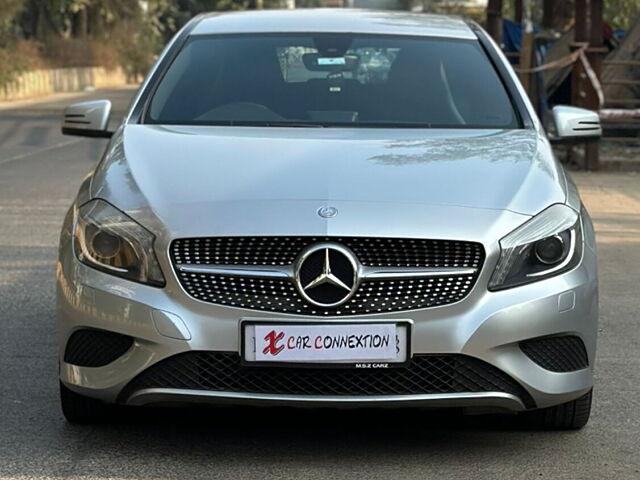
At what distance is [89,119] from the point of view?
6.23 meters

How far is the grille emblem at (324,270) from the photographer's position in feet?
14.3

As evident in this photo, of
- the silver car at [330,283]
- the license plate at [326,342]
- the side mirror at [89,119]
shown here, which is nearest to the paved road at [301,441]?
the silver car at [330,283]

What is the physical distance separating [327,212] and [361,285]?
27cm

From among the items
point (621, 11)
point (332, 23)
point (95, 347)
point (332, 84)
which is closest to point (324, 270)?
point (95, 347)

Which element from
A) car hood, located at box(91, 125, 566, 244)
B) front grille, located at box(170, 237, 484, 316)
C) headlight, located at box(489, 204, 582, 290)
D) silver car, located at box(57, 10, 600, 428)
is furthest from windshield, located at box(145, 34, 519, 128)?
front grille, located at box(170, 237, 484, 316)

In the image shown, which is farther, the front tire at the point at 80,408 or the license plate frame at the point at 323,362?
the front tire at the point at 80,408

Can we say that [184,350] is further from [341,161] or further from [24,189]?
[24,189]

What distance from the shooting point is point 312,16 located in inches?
262

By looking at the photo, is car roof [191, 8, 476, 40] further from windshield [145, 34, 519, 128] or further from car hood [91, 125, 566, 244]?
car hood [91, 125, 566, 244]

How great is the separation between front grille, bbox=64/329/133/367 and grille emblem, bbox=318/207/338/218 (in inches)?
28.4

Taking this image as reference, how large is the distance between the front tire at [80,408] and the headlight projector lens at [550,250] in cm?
159

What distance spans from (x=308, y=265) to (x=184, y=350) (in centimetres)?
46

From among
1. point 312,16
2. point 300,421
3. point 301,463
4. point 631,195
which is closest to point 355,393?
point 301,463

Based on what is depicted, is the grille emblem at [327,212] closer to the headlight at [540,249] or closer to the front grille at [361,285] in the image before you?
the front grille at [361,285]
